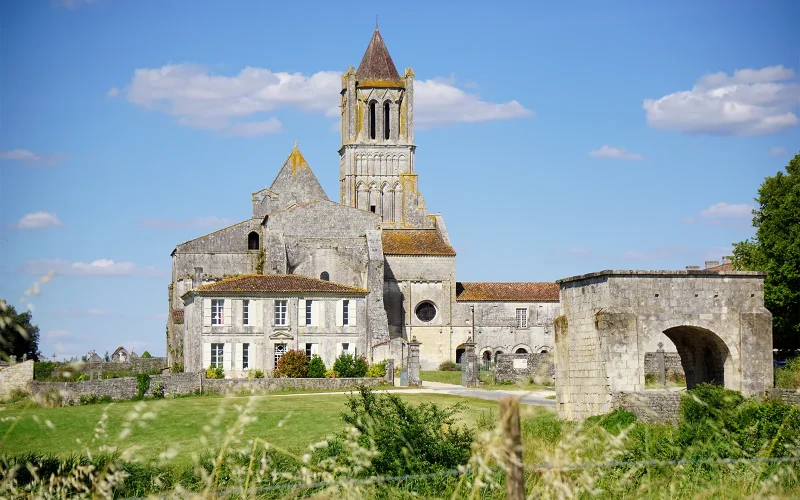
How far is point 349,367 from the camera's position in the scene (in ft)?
141

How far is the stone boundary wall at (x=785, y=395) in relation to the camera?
Result: 63.9 feet

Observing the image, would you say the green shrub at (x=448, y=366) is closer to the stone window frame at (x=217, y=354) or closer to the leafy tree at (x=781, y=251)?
the stone window frame at (x=217, y=354)

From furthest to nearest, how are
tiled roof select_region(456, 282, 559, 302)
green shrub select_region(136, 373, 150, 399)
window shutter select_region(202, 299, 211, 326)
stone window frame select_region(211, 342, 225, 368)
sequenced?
1. tiled roof select_region(456, 282, 559, 302)
2. stone window frame select_region(211, 342, 225, 368)
3. window shutter select_region(202, 299, 211, 326)
4. green shrub select_region(136, 373, 150, 399)

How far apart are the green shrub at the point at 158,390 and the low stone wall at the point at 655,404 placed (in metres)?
21.7

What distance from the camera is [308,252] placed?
56562 mm

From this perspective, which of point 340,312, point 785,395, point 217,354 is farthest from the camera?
point 340,312

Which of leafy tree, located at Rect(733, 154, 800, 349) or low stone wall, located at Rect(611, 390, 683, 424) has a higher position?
leafy tree, located at Rect(733, 154, 800, 349)

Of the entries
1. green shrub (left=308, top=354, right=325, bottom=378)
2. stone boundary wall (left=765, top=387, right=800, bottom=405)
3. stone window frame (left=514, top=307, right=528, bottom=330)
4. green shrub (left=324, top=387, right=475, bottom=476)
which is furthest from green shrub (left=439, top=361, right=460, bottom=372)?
green shrub (left=324, top=387, right=475, bottom=476)

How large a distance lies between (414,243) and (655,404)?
4455cm

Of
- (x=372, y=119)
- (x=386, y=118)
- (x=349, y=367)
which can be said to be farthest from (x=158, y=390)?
(x=386, y=118)

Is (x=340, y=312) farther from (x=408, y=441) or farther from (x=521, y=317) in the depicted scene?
(x=408, y=441)

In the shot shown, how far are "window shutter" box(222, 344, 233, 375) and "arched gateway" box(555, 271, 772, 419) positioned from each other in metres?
26.6

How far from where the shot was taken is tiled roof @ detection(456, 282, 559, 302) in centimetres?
6209

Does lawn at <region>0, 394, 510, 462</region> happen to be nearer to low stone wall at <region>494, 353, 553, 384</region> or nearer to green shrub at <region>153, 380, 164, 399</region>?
green shrub at <region>153, 380, 164, 399</region>
